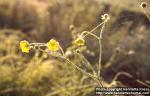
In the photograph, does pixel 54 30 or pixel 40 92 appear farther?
pixel 54 30

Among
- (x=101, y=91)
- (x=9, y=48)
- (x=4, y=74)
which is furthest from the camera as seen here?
(x=9, y=48)

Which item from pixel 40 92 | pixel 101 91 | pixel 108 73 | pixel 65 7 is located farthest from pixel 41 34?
pixel 101 91

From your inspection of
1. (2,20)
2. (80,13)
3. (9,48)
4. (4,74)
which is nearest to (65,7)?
(80,13)

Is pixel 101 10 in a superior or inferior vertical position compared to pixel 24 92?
superior

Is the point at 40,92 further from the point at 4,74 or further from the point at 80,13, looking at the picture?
the point at 80,13

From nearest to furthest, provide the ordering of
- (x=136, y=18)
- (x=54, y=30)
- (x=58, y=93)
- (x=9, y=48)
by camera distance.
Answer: (x=58, y=93), (x=9, y=48), (x=54, y=30), (x=136, y=18)

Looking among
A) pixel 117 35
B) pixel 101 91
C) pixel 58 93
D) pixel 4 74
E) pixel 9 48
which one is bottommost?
pixel 101 91
